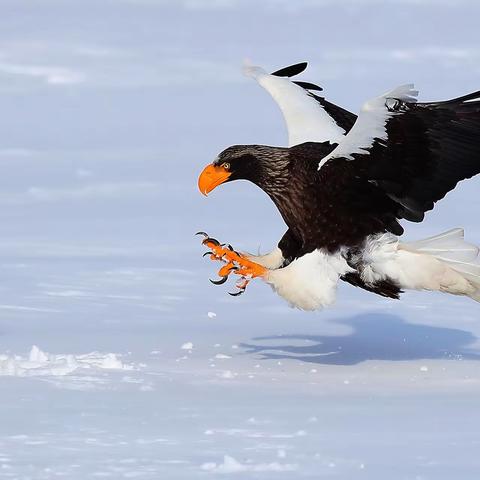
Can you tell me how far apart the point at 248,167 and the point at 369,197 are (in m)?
0.80

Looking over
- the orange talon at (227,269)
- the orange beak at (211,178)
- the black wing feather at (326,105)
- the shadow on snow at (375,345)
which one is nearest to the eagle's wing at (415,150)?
the orange beak at (211,178)

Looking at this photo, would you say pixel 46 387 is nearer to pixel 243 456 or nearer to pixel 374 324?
pixel 243 456

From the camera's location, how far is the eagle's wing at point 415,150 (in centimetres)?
928

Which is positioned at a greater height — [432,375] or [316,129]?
[316,129]

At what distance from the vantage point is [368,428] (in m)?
8.17

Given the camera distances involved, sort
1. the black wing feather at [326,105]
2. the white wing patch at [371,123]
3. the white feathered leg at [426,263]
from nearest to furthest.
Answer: the white wing patch at [371,123] → the white feathered leg at [426,263] → the black wing feather at [326,105]

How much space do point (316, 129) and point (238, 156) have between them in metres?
1.01

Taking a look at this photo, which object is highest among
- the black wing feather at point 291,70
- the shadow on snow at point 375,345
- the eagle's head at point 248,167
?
the black wing feather at point 291,70

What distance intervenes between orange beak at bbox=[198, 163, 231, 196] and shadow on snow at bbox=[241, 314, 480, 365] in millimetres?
1097

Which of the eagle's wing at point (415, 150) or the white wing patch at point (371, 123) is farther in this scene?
the eagle's wing at point (415, 150)

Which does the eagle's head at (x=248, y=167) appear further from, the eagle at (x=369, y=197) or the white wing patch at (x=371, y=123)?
the white wing patch at (x=371, y=123)

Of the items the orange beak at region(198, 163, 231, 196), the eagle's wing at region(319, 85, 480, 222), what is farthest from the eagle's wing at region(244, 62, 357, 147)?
the eagle's wing at region(319, 85, 480, 222)

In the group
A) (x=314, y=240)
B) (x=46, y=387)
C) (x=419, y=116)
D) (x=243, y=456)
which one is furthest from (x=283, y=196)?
(x=243, y=456)

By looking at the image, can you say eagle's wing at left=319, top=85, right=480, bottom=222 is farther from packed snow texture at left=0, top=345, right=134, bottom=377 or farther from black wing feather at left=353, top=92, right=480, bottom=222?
packed snow texture at left=0, top=345, right=134, bottom=377
